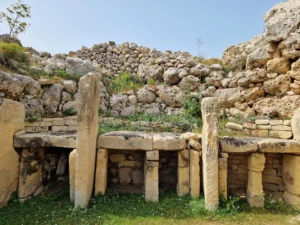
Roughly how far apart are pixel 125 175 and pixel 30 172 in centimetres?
253

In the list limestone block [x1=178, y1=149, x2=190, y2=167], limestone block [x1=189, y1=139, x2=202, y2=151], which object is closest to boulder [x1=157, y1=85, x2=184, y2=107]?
limestone block [x1=189, y1=139, x2=202, y2=151]

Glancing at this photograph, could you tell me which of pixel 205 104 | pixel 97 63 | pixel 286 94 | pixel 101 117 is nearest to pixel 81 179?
pixel 205 104

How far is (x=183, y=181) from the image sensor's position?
15.0 feet

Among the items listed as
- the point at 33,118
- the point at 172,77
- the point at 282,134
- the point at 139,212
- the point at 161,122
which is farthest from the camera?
the point at 172,77

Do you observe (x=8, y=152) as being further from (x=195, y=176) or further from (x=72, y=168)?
(x=195, y=176)

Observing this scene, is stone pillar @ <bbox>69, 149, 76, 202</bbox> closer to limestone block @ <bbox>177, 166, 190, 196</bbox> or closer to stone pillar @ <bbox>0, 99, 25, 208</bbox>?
stone pillar @ <bbox>0, 99, 25, 208</bbox>

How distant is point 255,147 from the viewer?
14.4 ft

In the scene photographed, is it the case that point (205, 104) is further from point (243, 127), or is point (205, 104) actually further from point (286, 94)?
point (286, 94)

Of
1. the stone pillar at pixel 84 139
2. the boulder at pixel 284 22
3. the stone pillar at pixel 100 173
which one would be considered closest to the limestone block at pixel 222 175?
the stone pillar at pixel 100 173

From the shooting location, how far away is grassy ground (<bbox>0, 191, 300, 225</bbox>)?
3.73 meters

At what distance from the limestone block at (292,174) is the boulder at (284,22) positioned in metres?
5.23

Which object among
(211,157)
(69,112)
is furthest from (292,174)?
(69,112)

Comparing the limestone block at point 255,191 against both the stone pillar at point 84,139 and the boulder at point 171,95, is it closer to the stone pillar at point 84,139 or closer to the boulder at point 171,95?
the stone pillar at point 84,139

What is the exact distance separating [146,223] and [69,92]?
6218 millimetres
